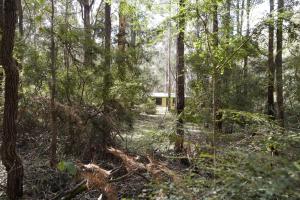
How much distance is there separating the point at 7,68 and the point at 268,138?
3704 mm

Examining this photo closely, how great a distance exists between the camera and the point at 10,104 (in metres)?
4.79

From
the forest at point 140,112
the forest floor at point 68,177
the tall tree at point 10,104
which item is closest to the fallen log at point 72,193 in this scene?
the forest at point 140,112

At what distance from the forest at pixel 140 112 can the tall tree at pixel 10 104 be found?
15mm

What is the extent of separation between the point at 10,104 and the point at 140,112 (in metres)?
4.01

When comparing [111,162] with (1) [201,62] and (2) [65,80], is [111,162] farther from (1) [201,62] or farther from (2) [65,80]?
(1) [201,62]

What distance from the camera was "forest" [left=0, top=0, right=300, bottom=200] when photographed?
116 inches

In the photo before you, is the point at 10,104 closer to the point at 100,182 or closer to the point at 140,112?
the point at 100,182

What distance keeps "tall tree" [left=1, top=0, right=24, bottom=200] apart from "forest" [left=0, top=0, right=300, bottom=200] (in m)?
0.02

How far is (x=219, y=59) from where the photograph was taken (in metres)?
4.68

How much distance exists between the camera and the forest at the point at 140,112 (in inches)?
116

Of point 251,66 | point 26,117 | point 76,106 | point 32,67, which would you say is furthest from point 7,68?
point 251,66

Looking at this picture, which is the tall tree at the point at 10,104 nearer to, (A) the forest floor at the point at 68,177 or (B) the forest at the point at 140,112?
(B) the forest at the point at 140,112

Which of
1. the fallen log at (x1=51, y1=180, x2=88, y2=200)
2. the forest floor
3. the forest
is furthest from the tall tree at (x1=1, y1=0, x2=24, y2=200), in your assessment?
the fallen log at (x1=51, y1=180, x2=88, y2=200)

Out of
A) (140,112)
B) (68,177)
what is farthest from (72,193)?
(140,112)
